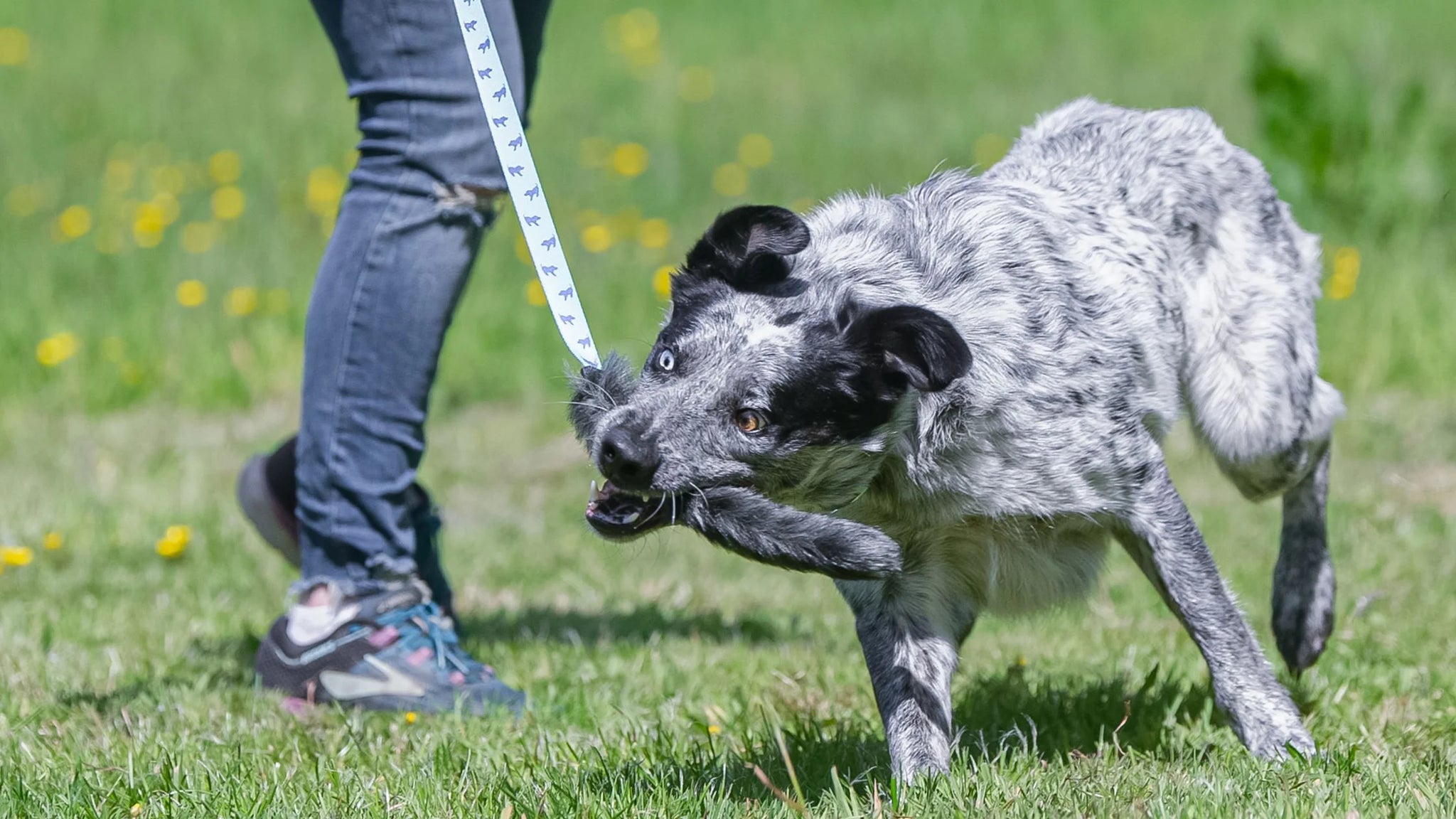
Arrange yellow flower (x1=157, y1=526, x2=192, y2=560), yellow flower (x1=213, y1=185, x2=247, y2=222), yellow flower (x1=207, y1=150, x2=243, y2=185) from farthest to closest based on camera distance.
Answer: yellow flower (x1=207, y1=150, x2=243, y2=185) < yellow flower (x1=213, y1=185, x2=247, y2=222) < yellow flower (x1=157, y1=526, x2=192, y2=560)

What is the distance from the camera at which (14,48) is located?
10.8 metres

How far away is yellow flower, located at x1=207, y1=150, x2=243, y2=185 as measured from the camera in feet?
29.7

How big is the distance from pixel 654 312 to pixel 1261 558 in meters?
3.29

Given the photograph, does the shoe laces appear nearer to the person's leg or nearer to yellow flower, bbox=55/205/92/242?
the person's leg

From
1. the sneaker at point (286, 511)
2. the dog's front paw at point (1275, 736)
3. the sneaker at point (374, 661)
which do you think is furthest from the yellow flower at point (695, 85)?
the dog's front paw at point (1275, 736)

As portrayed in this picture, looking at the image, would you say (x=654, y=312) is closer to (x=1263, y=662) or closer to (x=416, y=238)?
(x=416, y=238)

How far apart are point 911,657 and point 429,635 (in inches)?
47.9

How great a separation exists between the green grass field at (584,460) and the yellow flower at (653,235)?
93 millimetres

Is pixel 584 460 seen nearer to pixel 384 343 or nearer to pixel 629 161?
pixel 629 161

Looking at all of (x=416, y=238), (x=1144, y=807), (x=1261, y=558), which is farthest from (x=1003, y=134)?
(x=1144, y=807)

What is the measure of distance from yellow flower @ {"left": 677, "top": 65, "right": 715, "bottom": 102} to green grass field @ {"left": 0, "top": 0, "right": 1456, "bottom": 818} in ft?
0.37

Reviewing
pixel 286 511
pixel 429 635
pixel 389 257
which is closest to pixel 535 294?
pixel 286 511

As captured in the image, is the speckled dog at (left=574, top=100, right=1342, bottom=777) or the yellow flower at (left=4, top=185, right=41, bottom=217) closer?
the speckled dog at (left=574, top=100, right=1342, bottom=777)

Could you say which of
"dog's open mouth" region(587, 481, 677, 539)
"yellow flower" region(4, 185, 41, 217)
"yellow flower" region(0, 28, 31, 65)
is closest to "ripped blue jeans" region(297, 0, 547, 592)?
"dog's open mouth" region(587, 481, 677, 539)
